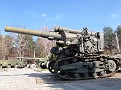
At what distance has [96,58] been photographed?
17.5 meters

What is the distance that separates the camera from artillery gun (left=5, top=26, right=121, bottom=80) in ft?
55.4

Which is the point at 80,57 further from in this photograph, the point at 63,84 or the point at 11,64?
the point at 11,64

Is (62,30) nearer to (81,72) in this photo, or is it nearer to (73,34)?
(73,34)

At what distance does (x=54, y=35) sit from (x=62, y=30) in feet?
2.11

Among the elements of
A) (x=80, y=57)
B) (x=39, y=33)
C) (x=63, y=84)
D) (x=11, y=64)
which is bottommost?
(x=63, y=84)

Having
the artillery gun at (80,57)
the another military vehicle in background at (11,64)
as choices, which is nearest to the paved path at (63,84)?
the artillery gun at (80,57)

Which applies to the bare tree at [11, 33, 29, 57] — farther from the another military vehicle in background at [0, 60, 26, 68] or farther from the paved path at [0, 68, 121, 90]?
the paved path at [0, 68, 121, 90]

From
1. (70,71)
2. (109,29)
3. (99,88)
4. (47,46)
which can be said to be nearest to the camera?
(99,88)

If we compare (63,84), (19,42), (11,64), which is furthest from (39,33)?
(19,42)

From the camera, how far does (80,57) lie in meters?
17.0

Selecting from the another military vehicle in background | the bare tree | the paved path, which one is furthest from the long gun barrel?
the bare tree

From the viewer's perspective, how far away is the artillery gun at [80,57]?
55.4 feet

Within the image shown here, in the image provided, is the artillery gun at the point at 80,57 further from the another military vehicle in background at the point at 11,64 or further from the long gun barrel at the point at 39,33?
the another military vehicle in background at the point at 11,64

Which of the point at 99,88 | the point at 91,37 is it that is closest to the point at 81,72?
the point at 91,37
